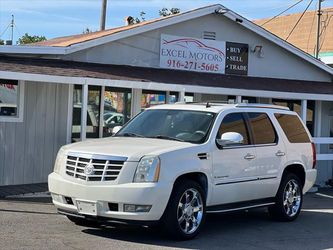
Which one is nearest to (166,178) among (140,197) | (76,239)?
(140,197)

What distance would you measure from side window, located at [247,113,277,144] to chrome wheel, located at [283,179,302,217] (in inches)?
35.2

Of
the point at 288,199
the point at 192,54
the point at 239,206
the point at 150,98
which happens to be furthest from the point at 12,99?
the point at 288,199

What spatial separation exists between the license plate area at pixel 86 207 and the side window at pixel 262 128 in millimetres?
2951

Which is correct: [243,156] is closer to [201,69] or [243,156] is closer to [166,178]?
[166,178]

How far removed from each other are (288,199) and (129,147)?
3413mm

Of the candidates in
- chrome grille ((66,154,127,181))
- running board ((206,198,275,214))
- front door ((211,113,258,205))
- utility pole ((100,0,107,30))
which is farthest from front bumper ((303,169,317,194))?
utility pole ((100,0,107,30))

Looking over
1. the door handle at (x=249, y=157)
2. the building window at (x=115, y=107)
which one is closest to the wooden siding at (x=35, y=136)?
the building window at (x=115, y=107)

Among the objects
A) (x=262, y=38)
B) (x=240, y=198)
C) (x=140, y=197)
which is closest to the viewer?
(x=140, y=197)

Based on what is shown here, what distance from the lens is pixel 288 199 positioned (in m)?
9.76

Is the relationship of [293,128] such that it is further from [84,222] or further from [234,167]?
[84,222]

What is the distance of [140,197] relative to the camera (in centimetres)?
718

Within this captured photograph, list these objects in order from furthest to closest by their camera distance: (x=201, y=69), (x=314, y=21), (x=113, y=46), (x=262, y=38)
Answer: (x=314, y=21)
(x=262, y=38)
(x=201, y=69)
(x=113, y=46)

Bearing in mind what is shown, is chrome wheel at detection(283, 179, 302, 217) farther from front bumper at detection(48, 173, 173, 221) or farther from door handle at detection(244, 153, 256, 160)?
front bumper at detection(48, 173, 173, 221)

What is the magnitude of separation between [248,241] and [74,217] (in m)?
2.41
